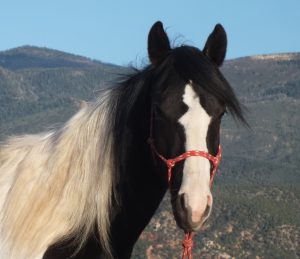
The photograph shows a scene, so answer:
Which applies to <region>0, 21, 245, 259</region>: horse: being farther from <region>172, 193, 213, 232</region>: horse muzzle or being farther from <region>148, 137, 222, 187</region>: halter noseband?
<region>172, 193, 213, 232</region>: horse muzzle

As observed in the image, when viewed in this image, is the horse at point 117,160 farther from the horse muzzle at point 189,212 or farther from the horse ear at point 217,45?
the horse muzzle at point 189,212

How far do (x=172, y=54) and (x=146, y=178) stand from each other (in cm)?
101

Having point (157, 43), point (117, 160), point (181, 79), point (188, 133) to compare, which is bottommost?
point (117, 160)

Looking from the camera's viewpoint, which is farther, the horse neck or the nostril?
the horse neck

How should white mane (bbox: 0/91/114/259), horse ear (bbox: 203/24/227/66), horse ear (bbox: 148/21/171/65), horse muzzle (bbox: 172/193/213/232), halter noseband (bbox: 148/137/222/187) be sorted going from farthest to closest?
1. horse ear (bbox: 203/24/227/66)
2. horse ear (bbox: 148/21/171/65)
3. white mane (bbox: 0/91/114/259)
4. halter noseband (bbox: 148/137/222/187)
5. horse muzzle (bbox: 172/193/213/232)

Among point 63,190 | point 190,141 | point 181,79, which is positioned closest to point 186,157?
point 190,141

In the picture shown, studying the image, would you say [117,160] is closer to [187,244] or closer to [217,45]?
[187,244]

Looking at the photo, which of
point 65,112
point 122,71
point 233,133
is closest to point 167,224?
point 122,71

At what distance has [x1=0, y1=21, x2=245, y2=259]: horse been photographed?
6.57 m

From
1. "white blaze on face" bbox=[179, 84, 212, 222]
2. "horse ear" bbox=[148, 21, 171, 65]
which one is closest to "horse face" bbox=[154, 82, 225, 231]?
"white blaze on face" bbox=[179, 84, 212, 222]

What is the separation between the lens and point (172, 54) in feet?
22.9

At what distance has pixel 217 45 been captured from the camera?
712 centimetres

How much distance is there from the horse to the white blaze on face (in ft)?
0.04

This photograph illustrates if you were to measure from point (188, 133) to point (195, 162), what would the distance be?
24cm
